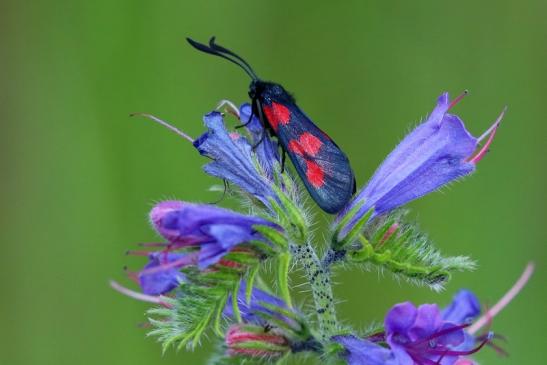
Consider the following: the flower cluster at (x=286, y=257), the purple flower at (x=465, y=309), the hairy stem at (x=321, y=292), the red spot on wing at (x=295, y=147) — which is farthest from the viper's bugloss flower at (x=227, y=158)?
the purple flower at (x=465, y=309)

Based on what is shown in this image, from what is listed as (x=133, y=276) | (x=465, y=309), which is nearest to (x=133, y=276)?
(x=133, y=276)

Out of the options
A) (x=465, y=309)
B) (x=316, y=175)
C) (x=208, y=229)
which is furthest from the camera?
(x=465, y=309)

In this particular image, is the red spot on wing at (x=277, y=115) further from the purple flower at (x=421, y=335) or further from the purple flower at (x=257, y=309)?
the purple flower at (x=421, y=335)

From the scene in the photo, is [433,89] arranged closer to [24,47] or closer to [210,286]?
[24,47]

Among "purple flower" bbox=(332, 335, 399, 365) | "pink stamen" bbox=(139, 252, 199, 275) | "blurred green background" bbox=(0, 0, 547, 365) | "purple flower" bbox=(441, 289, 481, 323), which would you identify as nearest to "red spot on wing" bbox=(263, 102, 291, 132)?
"pink stamen" bbox=(139, 252, 199, 275)

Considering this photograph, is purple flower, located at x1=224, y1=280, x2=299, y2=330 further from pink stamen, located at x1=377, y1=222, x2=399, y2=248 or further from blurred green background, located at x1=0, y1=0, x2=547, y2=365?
blurred green background, located at x1=0, y1=0, x2=547, y2=365

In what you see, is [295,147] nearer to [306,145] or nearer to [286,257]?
[306,145]
